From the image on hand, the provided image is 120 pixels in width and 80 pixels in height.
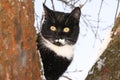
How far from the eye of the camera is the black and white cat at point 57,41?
3.19 m

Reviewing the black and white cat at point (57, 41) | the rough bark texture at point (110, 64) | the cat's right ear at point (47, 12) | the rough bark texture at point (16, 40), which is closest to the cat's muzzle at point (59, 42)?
the black and white cat at point (57, 41)

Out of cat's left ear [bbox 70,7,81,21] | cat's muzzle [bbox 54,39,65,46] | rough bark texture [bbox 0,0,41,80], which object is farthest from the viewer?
cat's left ear [bbox 70,7,81,21]

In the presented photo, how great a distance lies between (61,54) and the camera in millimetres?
3320

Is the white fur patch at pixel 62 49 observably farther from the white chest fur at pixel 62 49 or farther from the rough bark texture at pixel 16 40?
the rough bark texture at pixel 16 40

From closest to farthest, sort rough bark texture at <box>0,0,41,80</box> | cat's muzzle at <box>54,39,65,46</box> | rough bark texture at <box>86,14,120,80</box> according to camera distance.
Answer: rough bark texture at <box>0,0,41,80</box> → rough bark texture at <box>86,14,120,80</box> → cat's muzzle at <box>54,39,65,46</box>

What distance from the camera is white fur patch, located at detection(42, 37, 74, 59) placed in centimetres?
327

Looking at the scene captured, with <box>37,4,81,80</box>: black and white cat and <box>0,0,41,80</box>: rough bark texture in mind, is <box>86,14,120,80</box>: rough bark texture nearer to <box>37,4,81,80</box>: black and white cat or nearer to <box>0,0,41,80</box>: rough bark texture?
<box>0,0,41,80</box>: rough bark texture

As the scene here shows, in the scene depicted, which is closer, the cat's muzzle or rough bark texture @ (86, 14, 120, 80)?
rough bark texture @ (86, 14, 120, 80)

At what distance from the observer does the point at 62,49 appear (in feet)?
11.0

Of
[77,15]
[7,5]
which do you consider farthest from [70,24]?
[7,5]

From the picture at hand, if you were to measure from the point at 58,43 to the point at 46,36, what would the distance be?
0.16 metres

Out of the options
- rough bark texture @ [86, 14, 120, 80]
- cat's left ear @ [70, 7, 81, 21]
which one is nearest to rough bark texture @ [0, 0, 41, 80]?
rough bark texture @ [86, 14, 120, 80]

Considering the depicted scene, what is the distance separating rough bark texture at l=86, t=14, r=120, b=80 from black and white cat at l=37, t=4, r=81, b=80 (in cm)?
101

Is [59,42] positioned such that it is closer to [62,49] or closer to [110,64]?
[62,49]
